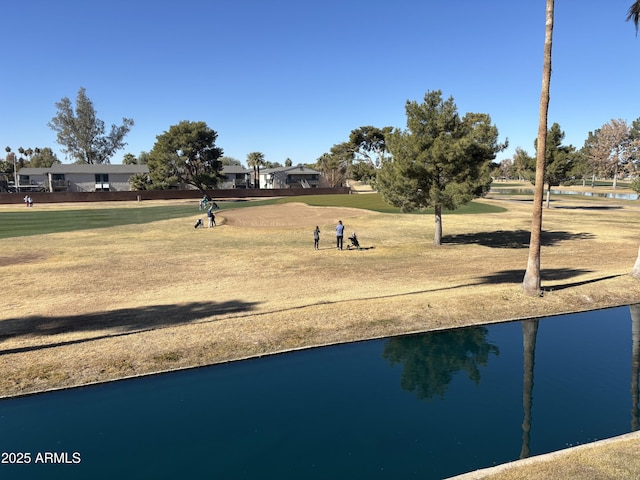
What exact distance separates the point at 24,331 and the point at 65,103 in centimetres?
11623

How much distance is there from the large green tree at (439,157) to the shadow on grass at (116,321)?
15293 mm

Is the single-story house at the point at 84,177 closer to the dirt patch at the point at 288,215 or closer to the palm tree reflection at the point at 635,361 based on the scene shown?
the dirt patch at the point at 288,215

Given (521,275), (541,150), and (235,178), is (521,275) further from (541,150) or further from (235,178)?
(235,178)

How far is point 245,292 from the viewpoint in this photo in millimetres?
19453

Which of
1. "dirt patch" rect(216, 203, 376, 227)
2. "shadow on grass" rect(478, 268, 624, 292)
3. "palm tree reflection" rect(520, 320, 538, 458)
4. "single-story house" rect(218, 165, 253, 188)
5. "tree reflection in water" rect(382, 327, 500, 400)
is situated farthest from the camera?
"single-story house" rect(218, 165, 253, 188)

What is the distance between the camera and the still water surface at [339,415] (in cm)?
868

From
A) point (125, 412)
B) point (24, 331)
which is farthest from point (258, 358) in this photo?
point (24, 331)

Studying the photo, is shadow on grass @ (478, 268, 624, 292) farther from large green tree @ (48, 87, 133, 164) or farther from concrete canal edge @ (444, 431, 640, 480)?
large green tree @ (48, 87, 133, 164)

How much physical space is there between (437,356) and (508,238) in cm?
2437

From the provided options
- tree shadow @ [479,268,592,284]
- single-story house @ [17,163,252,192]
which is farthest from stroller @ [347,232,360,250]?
single-story house @ [17,163,252,192]

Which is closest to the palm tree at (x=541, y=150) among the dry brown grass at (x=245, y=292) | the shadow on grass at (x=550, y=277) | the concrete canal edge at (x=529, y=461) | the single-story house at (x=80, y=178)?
the dry brown grass at (x=245, y=292)

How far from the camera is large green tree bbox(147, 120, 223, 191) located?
78.2m

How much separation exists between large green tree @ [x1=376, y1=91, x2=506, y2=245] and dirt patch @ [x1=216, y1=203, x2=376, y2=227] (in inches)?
698

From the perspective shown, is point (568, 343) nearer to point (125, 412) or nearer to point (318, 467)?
point (318, 467)
